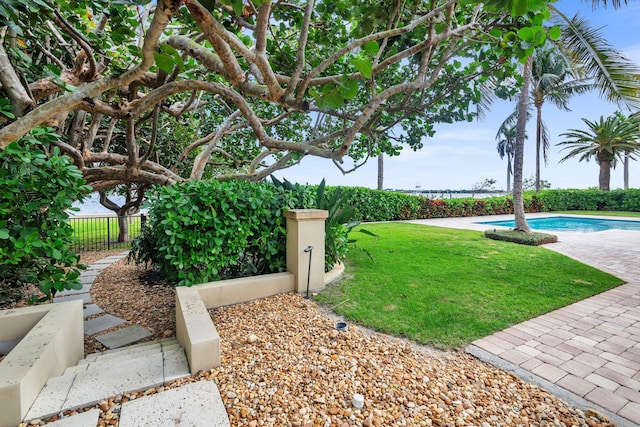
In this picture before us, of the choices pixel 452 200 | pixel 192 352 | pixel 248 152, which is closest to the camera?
pixel 192 352

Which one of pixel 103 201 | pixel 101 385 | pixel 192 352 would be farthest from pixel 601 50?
pixel 103 201

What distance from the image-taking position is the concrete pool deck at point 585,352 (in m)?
2.10

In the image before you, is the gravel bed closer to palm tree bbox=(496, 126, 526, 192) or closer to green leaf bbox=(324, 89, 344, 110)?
green leaf bbox=(324, 89, 344, 110)

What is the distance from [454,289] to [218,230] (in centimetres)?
329

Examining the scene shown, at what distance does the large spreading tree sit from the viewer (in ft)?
8.56

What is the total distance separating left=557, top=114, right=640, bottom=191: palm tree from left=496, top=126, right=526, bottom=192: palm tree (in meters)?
9.08

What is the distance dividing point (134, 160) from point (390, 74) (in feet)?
17.6

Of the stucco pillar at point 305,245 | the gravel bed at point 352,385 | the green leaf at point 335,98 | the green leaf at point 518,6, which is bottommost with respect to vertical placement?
the gravel bed at point 352,385

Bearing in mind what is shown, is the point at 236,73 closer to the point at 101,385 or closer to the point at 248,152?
the point at 101,385

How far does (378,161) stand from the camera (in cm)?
1831

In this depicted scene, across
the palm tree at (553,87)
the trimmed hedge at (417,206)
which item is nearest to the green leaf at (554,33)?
the trimmed hedge at (417,206)

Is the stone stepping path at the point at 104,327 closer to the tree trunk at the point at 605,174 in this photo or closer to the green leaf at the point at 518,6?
the green leaf at the point at 518,6

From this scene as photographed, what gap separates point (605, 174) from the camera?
73.2ft

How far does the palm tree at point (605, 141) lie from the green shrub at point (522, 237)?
722 inches
